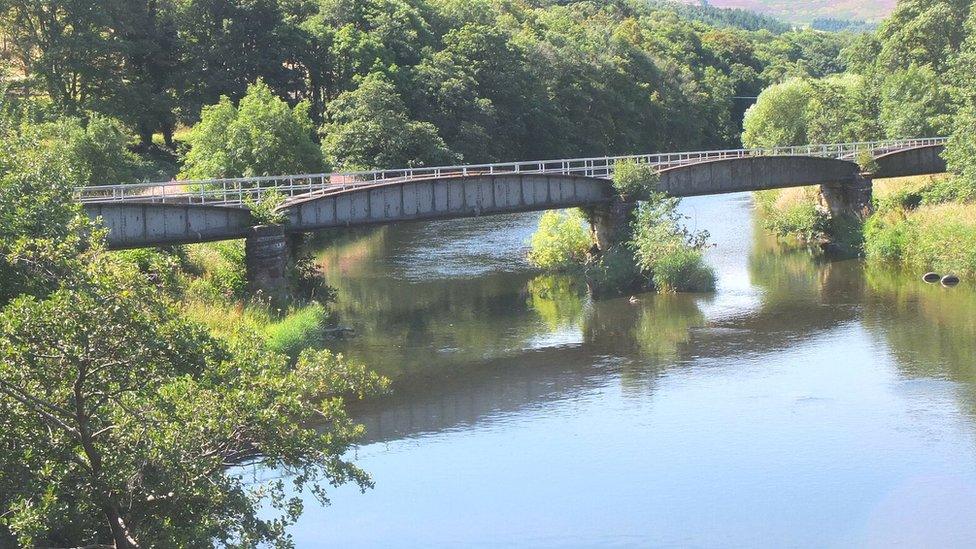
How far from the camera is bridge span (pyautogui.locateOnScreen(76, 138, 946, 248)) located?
4416 centimetres

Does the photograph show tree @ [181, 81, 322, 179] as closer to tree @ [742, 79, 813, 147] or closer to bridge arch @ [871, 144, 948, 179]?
bridge arch @ [871, 144, 948, 179]

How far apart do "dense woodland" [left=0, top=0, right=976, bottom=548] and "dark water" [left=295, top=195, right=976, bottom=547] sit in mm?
2545

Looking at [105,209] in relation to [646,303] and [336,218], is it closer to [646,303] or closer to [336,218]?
[336,218]

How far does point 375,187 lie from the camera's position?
50.3 metres

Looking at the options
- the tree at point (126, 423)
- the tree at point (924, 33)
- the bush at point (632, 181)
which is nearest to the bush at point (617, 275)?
the bush at point (632, 181)

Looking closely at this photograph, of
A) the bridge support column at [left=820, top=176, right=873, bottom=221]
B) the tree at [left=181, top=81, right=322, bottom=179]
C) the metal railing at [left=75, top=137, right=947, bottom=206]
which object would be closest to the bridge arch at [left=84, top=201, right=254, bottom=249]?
the metal railing at [left=75, top=137, right=947, bottom=206]

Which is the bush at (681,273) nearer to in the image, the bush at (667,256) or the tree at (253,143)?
the bush at (667,256)

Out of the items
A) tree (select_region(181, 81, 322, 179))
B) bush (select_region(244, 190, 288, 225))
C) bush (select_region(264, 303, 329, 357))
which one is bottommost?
bush (select_region(264, 303, 329, 357))

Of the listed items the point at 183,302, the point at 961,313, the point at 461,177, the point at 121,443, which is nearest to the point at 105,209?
the point at 183,302

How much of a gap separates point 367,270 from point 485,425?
28.5 metres

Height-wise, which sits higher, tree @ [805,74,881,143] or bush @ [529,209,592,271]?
tree @ [805,74,881,143]

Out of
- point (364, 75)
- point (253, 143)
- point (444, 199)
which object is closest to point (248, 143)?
point (253, 143)

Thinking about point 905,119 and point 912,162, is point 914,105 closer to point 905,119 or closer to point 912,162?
point 905,119

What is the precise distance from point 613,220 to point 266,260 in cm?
1921
